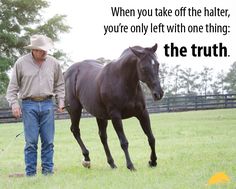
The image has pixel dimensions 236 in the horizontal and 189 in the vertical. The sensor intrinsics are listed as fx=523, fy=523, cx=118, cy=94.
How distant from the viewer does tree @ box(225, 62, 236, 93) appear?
77.2m

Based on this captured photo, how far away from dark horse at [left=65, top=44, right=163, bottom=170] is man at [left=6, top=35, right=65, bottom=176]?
1042mm

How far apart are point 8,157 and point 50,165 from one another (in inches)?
154

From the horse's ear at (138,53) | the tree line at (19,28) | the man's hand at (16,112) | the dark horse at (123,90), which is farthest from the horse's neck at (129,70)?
the tree line at (19,28)

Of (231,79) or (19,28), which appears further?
(231,79)

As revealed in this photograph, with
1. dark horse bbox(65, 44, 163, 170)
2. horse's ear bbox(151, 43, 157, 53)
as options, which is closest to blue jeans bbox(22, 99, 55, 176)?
dark horse bbox(65, 44, 163, 170)

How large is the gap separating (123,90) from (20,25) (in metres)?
33.6

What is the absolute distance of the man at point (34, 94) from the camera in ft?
25.1

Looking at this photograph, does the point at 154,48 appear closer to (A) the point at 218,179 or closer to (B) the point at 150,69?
(B) the point at 150,69

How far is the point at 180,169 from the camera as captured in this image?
25.6ft

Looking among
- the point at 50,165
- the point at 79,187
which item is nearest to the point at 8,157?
the point at 50,165

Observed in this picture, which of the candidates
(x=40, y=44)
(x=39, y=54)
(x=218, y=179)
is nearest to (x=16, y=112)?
(x=39, y=54)

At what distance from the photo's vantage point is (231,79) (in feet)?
266

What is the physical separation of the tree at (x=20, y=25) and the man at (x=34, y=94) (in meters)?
29.8

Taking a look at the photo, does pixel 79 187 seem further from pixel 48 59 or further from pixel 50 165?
pixel 48 59
